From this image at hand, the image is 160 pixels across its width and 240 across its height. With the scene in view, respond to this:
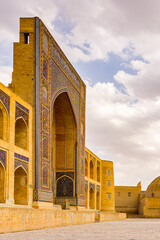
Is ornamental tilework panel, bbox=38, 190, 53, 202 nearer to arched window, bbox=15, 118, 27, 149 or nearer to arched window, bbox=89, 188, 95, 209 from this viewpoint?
arched window, bbox=15, 118, 27, 149

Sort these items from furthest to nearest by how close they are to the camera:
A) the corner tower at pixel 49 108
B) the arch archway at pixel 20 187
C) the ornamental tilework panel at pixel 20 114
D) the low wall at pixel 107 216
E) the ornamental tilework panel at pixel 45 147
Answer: the low wall at pixel 107 216 < the ornamental tilework panel at pixel 45 147 < the corner tower at pixel 49 108 < the arch archway at pixel 20 187 < the ornamental tilework panel at pixel 20 114

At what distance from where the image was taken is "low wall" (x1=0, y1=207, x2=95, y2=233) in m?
8.50

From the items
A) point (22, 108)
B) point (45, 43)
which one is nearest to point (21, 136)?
point (22, 108)

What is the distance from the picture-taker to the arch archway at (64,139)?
19.2 m

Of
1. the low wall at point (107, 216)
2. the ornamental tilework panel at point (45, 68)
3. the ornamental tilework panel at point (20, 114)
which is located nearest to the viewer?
the ornamental tilework panel at point (20, 114)

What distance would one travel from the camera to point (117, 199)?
4253 centimetres

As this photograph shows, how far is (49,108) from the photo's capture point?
1441cm

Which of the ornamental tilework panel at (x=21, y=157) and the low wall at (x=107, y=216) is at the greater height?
the ornamental tilework panel at (x=21, y=157)

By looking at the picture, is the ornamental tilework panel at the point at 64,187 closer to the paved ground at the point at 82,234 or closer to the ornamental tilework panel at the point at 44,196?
the ornamental tilework panel at the point at 44,196

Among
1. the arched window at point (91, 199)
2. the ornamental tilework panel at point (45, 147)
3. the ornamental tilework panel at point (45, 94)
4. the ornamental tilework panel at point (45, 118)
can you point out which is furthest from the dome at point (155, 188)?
the ornamental tilework panel at point (45, 94)

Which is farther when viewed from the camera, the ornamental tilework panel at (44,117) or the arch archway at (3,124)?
the ornamental tilework panel at (44,117)

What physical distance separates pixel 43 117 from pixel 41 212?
422 cm

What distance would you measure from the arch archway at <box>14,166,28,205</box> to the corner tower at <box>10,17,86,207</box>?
19.8 inches

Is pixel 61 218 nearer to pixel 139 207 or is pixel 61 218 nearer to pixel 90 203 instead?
pixel 90 203
